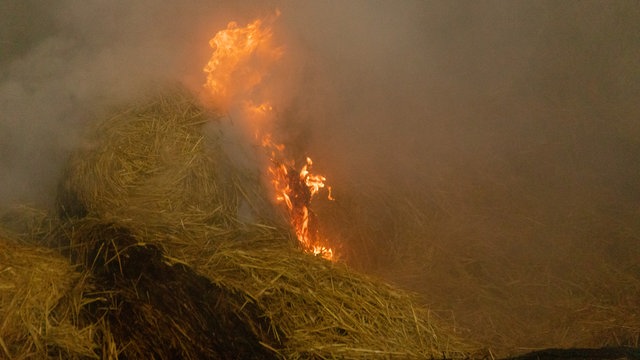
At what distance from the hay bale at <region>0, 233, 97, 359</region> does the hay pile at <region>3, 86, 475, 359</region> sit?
0.03 meters

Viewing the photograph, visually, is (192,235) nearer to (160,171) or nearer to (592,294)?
(160,171)

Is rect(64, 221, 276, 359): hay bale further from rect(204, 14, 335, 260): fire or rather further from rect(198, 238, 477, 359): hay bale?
rect(204, 14, 335, 260): fire

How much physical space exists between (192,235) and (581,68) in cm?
500

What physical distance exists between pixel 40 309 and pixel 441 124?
13.4 ft

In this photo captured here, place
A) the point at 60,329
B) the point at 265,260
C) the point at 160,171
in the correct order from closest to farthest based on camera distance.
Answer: the point at 60,329, the point at 265,260, the point at 160,171

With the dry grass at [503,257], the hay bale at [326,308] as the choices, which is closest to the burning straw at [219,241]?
the hay bale at [326,308]

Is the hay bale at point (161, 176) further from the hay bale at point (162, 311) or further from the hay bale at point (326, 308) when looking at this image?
the hay bale at point (326, 308)

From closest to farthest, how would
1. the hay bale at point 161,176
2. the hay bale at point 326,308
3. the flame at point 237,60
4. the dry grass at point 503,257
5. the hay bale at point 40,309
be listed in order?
the hay bale at point 40,309
the hay bale at point 326,308
the hay bale at point 161,176
the dry grass at point 503,257
the flame at point 237,60

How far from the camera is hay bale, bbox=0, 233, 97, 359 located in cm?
229

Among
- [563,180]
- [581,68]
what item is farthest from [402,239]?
[581,68]

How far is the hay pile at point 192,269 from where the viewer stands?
2.36 meters

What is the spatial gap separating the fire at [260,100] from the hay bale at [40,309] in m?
1.58

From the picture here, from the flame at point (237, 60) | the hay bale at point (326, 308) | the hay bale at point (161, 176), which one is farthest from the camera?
the flame at point (237, 60)

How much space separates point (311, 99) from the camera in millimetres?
4754
